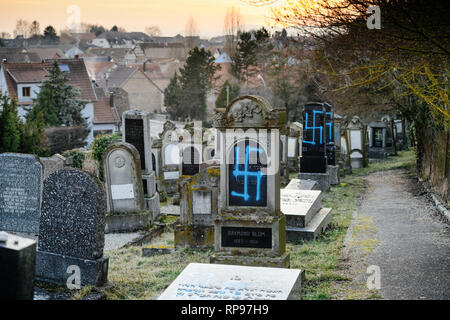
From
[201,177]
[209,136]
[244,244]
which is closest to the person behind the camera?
[244,244]

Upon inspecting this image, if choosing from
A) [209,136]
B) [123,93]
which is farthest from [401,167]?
[123,93]

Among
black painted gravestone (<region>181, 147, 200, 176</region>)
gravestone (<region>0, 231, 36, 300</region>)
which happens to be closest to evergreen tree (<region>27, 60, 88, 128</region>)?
black painted gravestone (<region>181, 147, 200, 176</region>)

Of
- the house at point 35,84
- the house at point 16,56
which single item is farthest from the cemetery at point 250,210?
the house at point 16,56

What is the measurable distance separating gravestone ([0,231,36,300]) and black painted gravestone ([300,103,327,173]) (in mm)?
12613

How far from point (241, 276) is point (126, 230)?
22.4 feet

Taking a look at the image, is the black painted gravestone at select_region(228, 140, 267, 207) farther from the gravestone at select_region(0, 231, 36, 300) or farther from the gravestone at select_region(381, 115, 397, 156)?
the gravestone at select_region(381, 115, 397, 156)

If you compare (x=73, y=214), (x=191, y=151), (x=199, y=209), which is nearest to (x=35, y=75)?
(x=191, y=151)

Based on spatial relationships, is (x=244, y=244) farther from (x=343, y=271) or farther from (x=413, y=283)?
(x=413, y=283)

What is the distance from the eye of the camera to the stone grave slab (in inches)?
453

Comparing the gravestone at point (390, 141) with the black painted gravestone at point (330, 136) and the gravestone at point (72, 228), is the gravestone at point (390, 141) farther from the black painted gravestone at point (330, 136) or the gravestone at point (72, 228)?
the gravestone at point (72, 228)

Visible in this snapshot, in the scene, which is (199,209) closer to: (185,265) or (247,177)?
(185,265)

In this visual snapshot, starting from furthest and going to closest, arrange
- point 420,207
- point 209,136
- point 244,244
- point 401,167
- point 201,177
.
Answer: point 401,167 → point 209,136 → point 420,207 → point 201,177 → point 244,244

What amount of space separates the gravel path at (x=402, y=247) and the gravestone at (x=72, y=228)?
→ 381cm

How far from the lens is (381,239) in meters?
11.3
